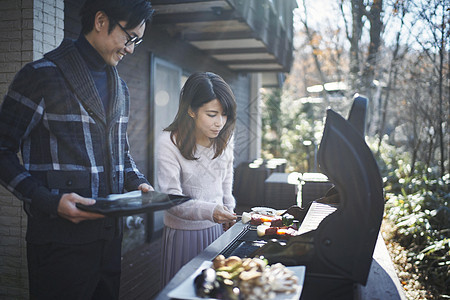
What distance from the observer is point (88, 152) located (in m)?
1.60

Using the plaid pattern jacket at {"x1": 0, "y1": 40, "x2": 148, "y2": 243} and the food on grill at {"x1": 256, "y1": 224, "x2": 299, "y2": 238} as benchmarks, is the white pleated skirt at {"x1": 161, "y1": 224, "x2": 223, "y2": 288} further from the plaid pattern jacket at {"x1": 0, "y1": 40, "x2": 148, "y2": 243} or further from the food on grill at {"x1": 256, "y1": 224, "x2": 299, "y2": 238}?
the plaid pattern jacket at {"x1": 0, "y1": 40, "x2": 148, "y2": 243}

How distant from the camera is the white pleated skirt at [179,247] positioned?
7.08 feet

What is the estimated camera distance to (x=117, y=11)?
5.25ft

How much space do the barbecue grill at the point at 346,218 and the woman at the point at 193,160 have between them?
2.34ft

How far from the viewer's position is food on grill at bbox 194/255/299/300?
117cm

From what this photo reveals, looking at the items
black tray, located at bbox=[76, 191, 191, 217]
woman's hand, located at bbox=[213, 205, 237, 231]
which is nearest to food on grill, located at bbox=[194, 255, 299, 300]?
black tray, located at bbox=[76, 191, 191, 217]

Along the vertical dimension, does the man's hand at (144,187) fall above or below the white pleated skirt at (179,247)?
above

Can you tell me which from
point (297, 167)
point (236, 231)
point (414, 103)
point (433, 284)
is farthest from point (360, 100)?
point (297, 167)

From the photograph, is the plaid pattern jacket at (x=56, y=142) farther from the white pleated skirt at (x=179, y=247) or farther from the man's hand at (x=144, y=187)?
the white pleated skirt at (x=179, y=247)

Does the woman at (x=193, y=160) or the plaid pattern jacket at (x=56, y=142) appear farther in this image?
the woman at (x=193, y=160)

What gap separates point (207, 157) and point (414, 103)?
20.4 feet

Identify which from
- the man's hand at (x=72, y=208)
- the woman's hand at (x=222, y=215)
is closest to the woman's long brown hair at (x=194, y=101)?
the woman's hand at (x=222, y=215)

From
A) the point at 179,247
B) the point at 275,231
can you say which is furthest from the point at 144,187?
the point at 275,231

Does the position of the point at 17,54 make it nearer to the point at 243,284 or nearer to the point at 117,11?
the point at 117,11
